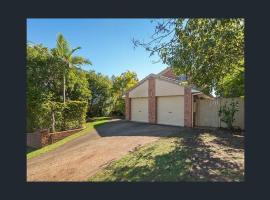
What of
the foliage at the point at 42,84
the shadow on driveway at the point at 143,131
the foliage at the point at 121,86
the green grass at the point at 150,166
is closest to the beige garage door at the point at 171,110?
the shadow on driveway at the point at 143,131

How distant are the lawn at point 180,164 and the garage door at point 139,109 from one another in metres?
8.91

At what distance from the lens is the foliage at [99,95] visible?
85.1 ft

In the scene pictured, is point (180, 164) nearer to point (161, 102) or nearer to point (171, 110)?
point (171, 110)

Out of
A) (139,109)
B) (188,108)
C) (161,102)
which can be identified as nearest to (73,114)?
(139,109)

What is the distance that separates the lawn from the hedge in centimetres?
822

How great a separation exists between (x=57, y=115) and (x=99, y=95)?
10.8 m

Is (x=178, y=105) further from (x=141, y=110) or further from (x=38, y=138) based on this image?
(x=38, y=138)

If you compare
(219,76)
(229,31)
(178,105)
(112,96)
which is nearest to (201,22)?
(229,31)

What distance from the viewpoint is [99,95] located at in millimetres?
26203

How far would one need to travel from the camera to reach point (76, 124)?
56.0 ft

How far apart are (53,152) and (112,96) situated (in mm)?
15718

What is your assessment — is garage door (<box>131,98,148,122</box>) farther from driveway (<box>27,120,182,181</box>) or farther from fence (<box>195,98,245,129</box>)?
driveway (<box>27,120,182,181</box>)

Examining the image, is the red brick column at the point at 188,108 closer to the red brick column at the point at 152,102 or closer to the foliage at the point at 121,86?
the red brick column at the point at 152,102

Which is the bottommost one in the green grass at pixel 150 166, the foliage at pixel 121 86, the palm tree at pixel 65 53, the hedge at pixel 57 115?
the green grass at pixel 150 166
